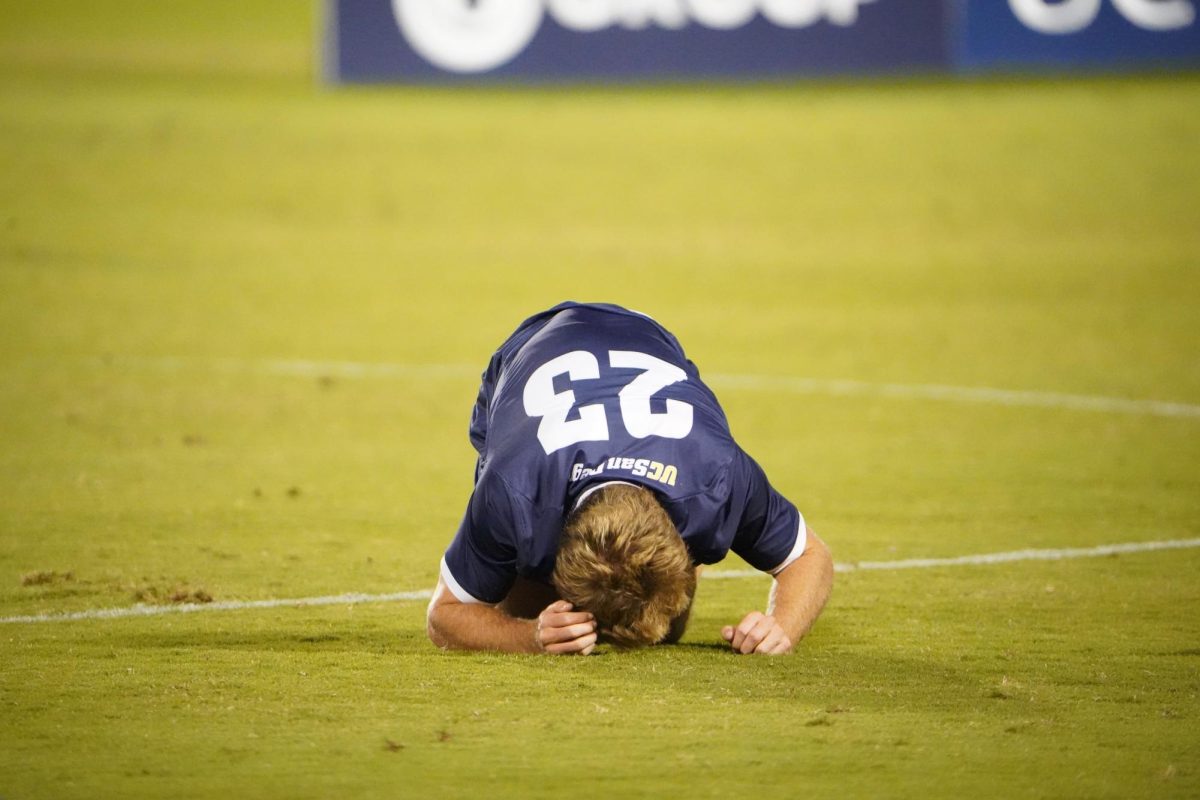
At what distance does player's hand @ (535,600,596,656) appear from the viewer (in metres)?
4.90

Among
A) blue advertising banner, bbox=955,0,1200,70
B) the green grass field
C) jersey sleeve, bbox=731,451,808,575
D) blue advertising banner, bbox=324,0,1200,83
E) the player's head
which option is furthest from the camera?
blue advertising banner, bbox=324,0,1200,83

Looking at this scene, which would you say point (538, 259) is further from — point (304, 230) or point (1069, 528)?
point (1069, 528)

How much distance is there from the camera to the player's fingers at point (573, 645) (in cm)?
497

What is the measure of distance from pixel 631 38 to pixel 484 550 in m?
15.3

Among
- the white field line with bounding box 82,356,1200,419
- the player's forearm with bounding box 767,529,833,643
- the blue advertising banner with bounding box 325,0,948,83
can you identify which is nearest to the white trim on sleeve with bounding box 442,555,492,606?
the player's forearm with bounding box 767,529,833,643

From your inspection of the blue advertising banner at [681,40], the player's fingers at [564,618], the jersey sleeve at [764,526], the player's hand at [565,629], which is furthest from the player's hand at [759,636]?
the blue advertising banner at [681,40]

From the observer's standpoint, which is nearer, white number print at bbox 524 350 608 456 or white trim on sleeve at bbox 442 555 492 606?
white number print at bbox 524 350 608 456

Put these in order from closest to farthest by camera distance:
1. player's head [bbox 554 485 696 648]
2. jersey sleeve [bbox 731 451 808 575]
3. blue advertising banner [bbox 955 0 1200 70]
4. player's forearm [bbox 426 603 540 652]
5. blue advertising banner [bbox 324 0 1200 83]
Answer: player's head [bbox 554 485 696 648]
jersey sleeve [bbox 731 451 808 575]
player's forearm [bbox 426 603 540 652]
blue advertising banner [bbox 955 0 1200 70]
blue advertising banner [bbox 324 0 1200 83]

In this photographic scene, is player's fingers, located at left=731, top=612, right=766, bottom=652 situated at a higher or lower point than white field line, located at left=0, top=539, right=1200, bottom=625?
higher

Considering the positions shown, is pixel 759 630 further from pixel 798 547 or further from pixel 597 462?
pixel 597 462

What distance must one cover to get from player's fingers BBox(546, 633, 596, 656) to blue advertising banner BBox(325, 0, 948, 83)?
14.8 metres

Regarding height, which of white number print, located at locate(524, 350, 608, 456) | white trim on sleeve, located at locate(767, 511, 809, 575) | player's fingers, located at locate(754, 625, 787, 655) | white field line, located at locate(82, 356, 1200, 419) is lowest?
white field line, located at locate(82, 356, 1200, 419)

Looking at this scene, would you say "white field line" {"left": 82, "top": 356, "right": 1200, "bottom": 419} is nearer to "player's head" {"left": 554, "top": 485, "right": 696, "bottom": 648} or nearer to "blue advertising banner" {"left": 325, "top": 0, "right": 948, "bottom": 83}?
"player's head" {"left": 554, "top": 485, "right": 696, "bottom": 648}

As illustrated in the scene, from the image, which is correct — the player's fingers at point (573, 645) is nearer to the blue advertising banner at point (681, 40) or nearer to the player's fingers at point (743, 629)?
the player's fingers at point (743, 629)
